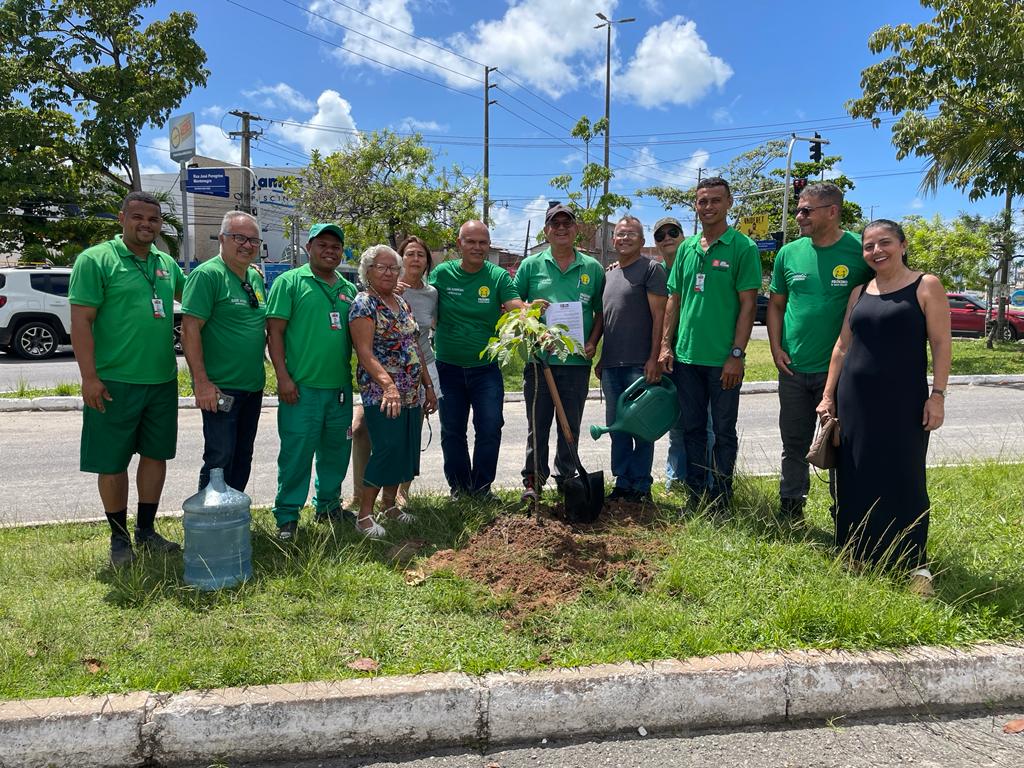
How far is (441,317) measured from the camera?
16.5ft

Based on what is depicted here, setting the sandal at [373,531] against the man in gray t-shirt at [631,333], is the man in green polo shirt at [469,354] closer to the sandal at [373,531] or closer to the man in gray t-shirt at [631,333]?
the man in gray t-shirt at [631,333]

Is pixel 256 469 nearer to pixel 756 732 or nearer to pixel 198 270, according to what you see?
pixel 198 270

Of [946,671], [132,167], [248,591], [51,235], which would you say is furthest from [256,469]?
[51,235]

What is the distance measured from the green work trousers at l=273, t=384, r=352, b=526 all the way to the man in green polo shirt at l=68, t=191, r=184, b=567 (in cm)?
65

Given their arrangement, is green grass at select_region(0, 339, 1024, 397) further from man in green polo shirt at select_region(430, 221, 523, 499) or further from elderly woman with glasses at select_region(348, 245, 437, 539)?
elderly woman with glasses at select_region(348, 245, 437, 539)

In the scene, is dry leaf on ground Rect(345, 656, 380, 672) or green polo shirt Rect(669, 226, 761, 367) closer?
dry leaf on ground Rect(345, 656, 380, 672)

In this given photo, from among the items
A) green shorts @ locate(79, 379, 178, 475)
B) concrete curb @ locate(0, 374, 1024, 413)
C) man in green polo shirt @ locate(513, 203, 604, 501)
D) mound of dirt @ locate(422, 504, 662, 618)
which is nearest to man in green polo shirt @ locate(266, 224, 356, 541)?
green shorts @ locate(79, 379, 178, 475)

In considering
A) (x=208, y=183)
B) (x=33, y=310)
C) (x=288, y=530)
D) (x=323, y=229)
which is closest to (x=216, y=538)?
(x=288, y=530)

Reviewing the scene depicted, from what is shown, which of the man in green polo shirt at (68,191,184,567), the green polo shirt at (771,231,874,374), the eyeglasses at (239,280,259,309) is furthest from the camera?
the eyeglasses at (239,280,259,309)

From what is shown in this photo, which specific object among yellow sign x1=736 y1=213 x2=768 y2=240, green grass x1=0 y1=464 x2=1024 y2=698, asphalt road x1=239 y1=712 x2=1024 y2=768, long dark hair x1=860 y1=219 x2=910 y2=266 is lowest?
asphalt road x1=239 y1=712 x2=1024 y2=768

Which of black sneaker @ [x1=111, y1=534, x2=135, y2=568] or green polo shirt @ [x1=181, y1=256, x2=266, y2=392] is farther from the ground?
green polo shirt @ [x1=181, y1=256, x2=266, y2=392]

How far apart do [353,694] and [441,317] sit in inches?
113

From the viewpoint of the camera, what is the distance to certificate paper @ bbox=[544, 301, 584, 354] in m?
4.79

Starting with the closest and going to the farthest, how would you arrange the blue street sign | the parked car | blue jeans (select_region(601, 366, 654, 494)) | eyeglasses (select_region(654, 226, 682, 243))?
blue jeans (select_region(601, 366, 654, 494)) → eyeglasses (select_region(654, 226, 682, 243)) → the parked car → the blue street sign
